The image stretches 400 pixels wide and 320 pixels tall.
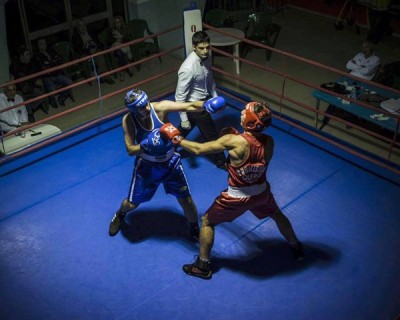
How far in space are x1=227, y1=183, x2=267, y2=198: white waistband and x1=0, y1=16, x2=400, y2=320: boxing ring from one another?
79 centimetres

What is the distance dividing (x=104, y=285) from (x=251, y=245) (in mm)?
1302

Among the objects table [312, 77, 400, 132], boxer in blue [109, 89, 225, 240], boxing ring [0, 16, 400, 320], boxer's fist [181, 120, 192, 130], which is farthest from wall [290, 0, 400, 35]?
boxer in blue [109, 89, 225, 240]

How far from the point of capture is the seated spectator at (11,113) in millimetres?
6020

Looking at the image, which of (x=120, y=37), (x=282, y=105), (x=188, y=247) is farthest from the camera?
(x=120, y=37)

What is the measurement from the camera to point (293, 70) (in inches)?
322

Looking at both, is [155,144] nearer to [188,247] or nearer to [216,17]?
[188,247]

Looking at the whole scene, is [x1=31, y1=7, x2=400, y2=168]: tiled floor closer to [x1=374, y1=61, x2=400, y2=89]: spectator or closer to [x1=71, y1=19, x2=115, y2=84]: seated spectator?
[x1=71, y1=19, x2=115, y2=84]: seated spectator

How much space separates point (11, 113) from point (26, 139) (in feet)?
1.55

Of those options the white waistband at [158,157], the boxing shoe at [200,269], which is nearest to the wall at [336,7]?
the white waistband at [158,157]

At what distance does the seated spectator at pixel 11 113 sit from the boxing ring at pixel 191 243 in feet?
1.81

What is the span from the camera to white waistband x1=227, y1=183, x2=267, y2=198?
155 inches

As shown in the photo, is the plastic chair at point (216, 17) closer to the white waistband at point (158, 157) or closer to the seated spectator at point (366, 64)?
the seated spectator at point (366, 64)

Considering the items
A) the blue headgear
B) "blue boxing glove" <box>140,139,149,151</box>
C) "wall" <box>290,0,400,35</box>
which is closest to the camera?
the blue headgear

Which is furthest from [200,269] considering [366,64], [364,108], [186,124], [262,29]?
[262,29]
